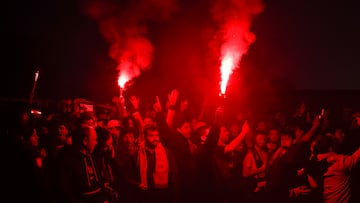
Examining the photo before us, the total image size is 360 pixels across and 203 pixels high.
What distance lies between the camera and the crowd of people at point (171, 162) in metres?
5.03

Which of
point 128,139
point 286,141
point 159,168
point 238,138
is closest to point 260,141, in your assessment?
point 286,141

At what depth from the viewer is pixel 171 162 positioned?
6.68 metres

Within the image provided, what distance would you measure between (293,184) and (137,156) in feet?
9.12

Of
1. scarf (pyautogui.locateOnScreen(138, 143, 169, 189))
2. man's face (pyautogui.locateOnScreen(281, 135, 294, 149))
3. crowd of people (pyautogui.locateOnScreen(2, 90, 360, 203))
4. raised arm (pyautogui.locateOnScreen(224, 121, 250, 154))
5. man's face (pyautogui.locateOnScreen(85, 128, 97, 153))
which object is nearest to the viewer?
crowd of people (pyautogui.locateOnScreen(2, 90, 360, 203))

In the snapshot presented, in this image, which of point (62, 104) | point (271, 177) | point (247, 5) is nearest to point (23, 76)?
point (62, 104)

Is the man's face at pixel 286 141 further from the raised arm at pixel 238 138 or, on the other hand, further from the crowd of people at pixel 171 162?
the raised arm at pixel 238 138

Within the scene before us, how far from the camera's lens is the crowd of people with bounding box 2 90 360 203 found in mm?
5027

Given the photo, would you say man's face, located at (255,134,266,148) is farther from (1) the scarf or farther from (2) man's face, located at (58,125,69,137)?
(2) man's face, located at (58,125,69,137)

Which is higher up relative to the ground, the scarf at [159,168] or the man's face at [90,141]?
the man's face at [90,141]

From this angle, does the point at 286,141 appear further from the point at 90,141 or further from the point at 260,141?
the point at 90,141

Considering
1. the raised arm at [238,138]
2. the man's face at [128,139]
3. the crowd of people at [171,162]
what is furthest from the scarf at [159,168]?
the raised arm at [238,138]

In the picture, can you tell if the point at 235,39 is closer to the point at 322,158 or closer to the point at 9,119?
the point at 322,158

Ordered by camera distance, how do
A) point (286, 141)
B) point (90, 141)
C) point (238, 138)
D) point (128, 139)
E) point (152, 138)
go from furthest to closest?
Answer: point (128, 139), point (152, 138), point (286, 141), point (238, 138), point (90, 141)

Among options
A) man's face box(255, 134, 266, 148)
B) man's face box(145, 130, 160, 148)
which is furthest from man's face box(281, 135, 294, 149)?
man's face box(145, 130, 160, 148)
